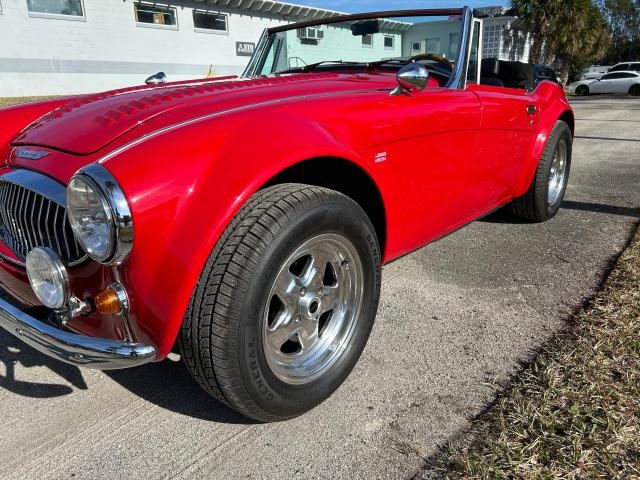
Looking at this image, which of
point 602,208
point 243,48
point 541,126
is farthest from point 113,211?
point 243,48

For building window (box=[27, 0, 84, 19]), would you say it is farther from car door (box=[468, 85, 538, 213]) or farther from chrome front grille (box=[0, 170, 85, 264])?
chrome front grille (box=[0, 170, 85, 264])

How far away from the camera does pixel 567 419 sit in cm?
193

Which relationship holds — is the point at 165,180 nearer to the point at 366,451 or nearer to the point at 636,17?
the point at 366,451

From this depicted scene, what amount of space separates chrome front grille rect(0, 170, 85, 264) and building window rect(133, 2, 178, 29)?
56.3ft

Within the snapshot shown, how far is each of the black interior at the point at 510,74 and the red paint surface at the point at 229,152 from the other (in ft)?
2.79

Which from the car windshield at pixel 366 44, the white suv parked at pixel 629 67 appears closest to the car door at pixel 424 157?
the car windshield at pixel 366 44

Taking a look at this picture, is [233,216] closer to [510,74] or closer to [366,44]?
[366,44]

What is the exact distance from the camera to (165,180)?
157cm

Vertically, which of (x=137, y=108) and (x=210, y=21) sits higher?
(x=210, y=21)

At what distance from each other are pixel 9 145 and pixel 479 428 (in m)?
2.26

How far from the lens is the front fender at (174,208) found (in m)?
1.55

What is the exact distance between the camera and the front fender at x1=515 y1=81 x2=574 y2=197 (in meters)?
3.73

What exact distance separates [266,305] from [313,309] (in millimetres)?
412


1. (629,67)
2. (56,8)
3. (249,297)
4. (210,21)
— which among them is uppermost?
(56,8)
